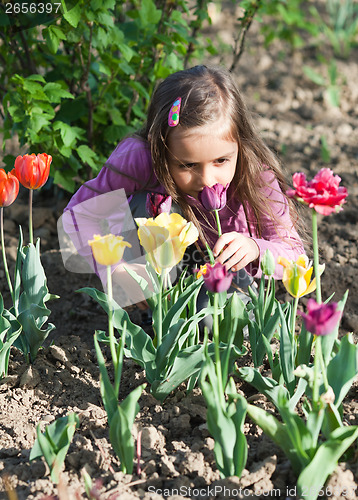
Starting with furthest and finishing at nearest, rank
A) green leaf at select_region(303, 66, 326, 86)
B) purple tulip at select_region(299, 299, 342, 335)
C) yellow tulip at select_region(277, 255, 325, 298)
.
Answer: green leaf at select_region(303, 66, 326, 86)
yellow tulip at select_region(277, 255, 325, 298)
purple tulip at select_region(299, 299, 342, 335)

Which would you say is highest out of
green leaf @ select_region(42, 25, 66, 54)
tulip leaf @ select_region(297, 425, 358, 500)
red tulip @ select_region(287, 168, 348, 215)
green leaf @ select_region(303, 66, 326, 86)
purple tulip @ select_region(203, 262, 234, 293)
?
red tulip @ select_region(287, 168, 348, 215)

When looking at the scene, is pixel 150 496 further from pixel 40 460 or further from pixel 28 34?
pixel 28 34

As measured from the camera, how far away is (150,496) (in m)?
1.32

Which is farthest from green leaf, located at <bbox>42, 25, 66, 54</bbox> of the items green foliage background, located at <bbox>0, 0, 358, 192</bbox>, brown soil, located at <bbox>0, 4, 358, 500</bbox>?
brown soil, located at <bbox>0, 4, 358, 500</bbox>

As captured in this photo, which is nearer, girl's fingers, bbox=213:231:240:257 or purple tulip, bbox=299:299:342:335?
purple tulip, bbox=299:299:342:335

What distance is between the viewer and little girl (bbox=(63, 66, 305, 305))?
176cm

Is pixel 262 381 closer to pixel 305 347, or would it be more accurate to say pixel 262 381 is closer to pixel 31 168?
pixel 305 347

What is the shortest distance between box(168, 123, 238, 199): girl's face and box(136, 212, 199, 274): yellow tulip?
0.44 m

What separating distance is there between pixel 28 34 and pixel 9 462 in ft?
5.46

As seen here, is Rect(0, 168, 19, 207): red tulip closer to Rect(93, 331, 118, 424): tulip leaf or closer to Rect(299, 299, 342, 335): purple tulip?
Rect(93, 331, 118, 424): tulip leaf

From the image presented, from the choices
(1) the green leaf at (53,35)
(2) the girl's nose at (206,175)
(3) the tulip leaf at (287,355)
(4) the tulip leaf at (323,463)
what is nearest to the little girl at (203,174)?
(2) the girl's nose at (206,175)

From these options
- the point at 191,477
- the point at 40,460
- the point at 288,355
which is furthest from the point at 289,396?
the point at 40,460

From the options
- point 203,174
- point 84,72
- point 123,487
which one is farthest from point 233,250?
point 84,72

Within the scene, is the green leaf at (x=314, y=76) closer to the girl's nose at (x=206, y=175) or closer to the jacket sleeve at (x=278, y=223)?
the jacket sleeve at (x=278, y=223)
